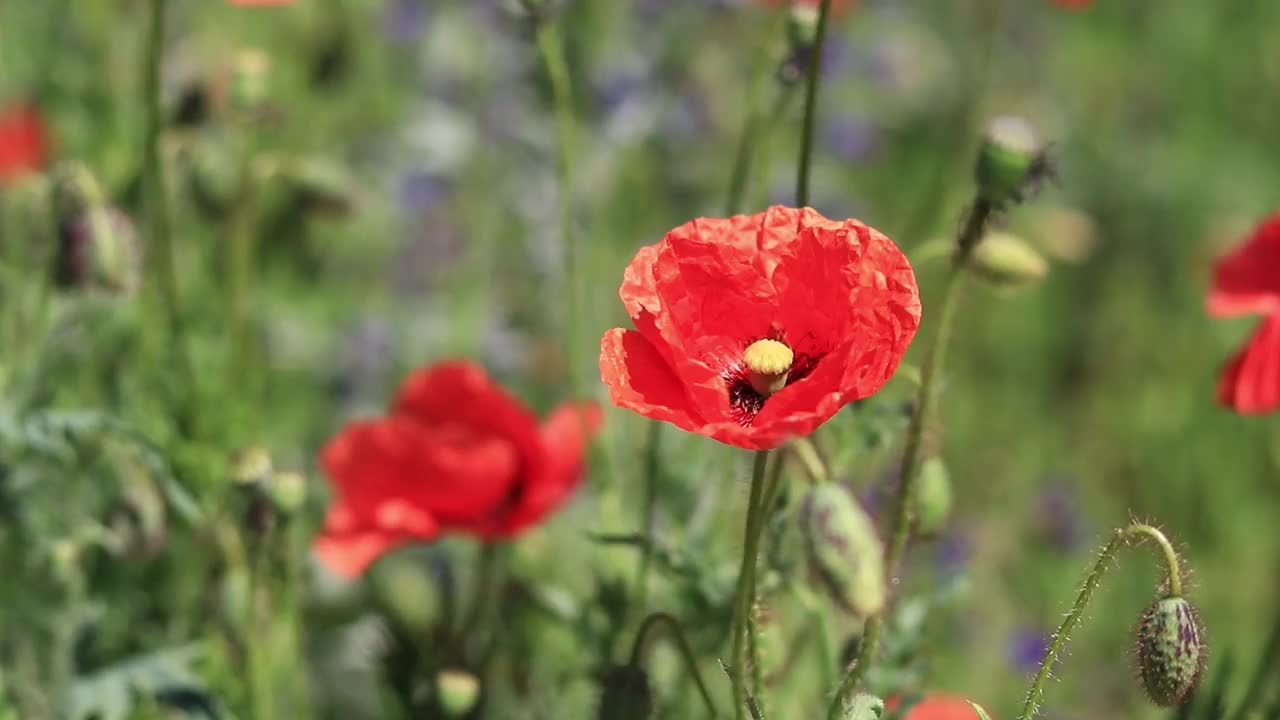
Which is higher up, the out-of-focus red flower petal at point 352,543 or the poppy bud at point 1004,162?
the poppy bud at point 1004,162

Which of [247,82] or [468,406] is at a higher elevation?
[247,82]

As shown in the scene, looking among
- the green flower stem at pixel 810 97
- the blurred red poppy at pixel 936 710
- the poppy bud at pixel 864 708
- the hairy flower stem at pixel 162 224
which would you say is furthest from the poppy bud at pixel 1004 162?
the hairy flower stem at pixel 162 224

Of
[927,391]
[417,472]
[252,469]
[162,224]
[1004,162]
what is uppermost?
[1004,162]

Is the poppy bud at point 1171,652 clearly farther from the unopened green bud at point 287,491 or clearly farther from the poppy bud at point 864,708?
the unopened green bud at point 287,491

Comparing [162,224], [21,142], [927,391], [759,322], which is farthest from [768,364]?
[21,142]

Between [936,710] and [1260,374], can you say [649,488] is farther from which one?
[1260,374]
